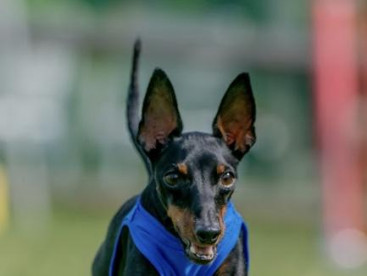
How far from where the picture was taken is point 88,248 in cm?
1347

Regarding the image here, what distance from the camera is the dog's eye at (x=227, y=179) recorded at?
6.68 m

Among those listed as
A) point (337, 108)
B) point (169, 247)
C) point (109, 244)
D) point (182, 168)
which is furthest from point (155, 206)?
point (337, 108)

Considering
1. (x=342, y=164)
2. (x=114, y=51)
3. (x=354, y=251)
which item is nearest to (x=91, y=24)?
(x=114, y=51)

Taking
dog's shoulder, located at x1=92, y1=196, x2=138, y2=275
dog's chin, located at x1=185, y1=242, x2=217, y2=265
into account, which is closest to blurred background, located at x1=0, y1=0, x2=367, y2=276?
dog's shoulder, located at x1=92, y1=196, x2=138, y2=275

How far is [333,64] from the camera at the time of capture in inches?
618

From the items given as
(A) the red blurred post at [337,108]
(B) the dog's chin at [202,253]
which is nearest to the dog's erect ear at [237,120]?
(B) the dog's chin at [202,253]

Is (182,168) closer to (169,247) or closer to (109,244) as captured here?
(169,247)

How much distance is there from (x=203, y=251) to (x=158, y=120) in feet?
2.38

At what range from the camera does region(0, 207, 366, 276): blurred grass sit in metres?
12.0

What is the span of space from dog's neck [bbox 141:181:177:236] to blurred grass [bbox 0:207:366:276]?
165 inches

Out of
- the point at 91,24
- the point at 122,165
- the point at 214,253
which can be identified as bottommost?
the point at 122,165

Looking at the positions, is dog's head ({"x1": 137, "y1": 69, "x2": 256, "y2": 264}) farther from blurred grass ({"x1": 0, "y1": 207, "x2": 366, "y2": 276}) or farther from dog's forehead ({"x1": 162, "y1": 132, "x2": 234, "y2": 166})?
blurred grass ({"x1": 0, "y1": 207, "x2": 366, "y2": 276})

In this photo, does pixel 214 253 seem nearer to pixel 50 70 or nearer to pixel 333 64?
pixel 333 64

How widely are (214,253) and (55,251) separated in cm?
695
